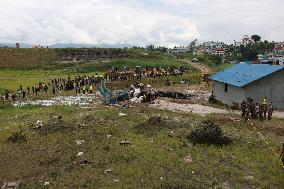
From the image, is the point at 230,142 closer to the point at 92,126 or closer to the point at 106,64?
the point at 92,126

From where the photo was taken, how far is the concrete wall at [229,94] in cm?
3381

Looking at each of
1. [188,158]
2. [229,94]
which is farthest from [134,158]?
[229,94]

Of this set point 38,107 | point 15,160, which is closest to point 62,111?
point 38,107

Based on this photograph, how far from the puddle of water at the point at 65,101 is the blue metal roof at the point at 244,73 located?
→ 11.7 m

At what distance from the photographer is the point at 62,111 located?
3017cm

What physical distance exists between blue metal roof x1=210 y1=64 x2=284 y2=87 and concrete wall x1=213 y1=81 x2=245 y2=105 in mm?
543

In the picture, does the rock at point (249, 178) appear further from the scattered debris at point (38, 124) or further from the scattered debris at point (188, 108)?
the scattered debris at point (188, 108)

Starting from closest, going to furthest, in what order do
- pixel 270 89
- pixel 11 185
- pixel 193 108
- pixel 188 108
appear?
pixel 11 185, pixel 188 108, pixel 193 108, pixel 270 89

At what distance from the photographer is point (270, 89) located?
33750 mm

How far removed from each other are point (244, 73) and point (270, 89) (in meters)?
2.83

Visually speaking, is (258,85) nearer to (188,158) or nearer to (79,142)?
(188,158)

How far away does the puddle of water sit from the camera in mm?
33906

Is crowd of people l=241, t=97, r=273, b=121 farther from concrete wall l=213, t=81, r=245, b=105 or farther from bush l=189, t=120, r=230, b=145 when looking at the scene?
bush l=189, t=120, r=230, b=145

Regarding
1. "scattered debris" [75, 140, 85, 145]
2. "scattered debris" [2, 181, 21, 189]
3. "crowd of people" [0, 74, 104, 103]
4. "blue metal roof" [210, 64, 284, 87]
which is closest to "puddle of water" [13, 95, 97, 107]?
"crowd of people" [0, 74, 104, 103]
